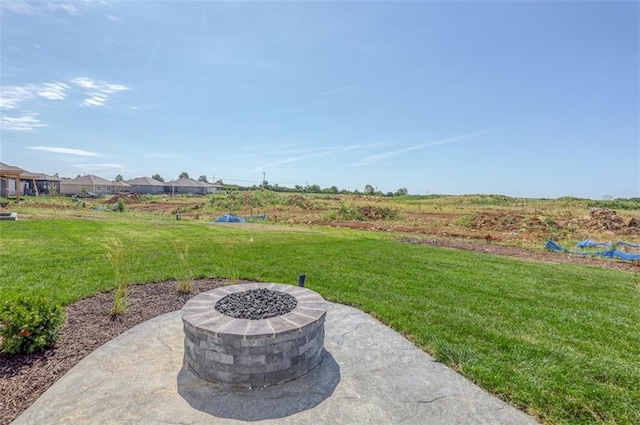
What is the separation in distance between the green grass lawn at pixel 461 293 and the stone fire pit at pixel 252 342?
4.74 ft

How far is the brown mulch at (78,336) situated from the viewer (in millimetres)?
2752

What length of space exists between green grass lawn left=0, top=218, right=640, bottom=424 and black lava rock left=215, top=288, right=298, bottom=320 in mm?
1514

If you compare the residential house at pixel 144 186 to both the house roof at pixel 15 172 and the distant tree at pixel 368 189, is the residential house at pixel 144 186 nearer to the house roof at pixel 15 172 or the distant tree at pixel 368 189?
the house roof at pixel 15 172

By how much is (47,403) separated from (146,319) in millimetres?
1640

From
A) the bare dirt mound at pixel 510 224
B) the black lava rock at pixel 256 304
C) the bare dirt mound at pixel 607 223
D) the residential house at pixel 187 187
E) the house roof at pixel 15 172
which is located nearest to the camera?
the black lava rock at pixel 256 304

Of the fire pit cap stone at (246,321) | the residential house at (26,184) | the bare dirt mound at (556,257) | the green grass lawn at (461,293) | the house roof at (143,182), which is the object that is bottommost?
the bare dirt mound at (556,257)

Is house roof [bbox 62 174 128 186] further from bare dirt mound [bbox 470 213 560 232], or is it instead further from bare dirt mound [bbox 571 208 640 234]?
bare dirt mound [bbox 571 208 640 234]

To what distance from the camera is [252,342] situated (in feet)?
9.21

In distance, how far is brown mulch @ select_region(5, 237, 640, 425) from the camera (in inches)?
108

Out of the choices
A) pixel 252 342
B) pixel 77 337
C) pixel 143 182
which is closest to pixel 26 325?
pixel 77 337

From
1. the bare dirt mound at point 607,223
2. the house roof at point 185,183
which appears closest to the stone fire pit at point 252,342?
the bare dirt mound at point 607,223

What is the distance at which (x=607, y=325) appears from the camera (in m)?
4.48

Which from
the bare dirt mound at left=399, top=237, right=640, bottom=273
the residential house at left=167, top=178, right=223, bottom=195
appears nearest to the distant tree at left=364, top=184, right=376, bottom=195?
the residential house at left=167, top=178, right=223, bottom=195

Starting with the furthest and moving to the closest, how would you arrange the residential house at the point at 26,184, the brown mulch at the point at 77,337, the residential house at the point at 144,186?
1. the residential house at the point at 144,186
2. the residential house at the point at 26,184
3. the brown mulch at the point at 77,337
